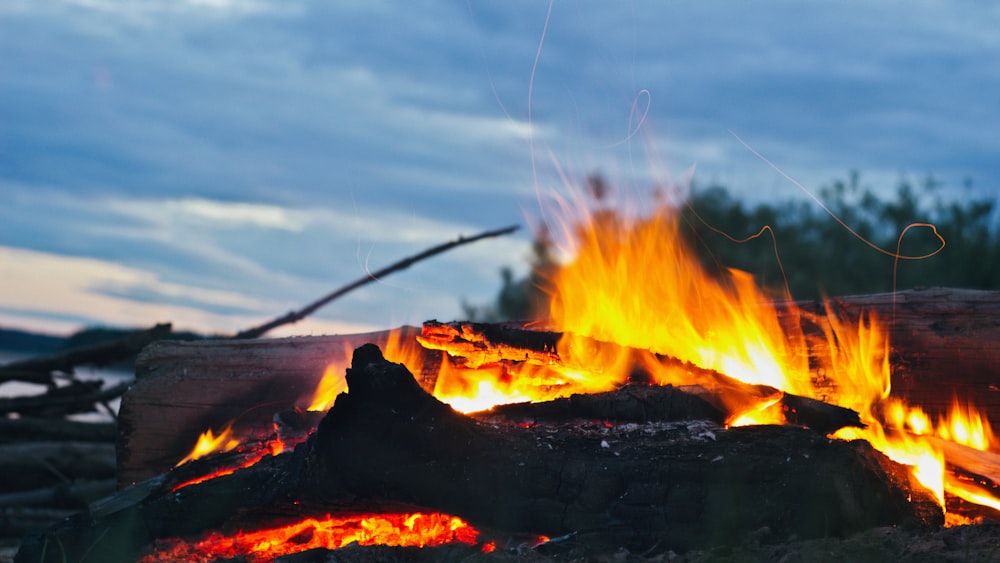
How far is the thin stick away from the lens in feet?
25.1

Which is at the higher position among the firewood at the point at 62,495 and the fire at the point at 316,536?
the fire at the point at 316,536

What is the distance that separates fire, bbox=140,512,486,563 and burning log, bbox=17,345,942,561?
0.10 m

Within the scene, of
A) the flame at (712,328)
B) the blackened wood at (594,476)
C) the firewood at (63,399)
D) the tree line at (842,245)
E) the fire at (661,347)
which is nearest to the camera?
the blackened wood at (594,476)

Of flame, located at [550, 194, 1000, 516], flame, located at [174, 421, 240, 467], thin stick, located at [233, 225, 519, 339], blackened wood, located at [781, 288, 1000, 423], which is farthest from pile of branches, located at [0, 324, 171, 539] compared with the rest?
blackened wood, located at [781, 288, 1000, 423]

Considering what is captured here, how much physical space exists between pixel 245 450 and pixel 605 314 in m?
2.20

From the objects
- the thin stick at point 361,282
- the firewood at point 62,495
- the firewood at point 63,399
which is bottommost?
the firewood at point 62,495

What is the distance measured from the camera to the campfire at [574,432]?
3.69 meters

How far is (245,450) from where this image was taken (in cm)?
463

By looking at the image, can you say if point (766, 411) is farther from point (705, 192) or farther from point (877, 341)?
point (705, 192)

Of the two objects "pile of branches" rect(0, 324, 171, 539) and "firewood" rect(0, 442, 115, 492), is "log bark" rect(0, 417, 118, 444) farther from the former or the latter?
"firewood" rect(0, 442, 115, 492)

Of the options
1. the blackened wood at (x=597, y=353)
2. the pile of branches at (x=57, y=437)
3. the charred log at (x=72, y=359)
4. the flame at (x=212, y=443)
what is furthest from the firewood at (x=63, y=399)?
the blackened wood at (x=597, y=353)

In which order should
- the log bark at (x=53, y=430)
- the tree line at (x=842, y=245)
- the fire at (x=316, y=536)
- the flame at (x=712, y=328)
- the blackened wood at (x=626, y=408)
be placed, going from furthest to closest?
1. the tree line at (x=842, y=245)
2. the log bark at (x=53, y=430)
3. the flame at (x=712, y=328)
4. the blackened wood at (x=626, y=408)
5. the fire at (x=316, y=536)

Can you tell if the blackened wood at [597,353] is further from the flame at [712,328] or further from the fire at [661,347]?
the flame at [712,328]

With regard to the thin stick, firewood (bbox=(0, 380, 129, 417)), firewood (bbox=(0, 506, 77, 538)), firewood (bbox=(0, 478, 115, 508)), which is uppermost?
the thin stick
